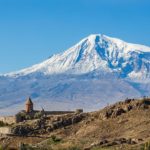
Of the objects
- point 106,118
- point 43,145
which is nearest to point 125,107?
point 106,118

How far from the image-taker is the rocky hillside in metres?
76.1

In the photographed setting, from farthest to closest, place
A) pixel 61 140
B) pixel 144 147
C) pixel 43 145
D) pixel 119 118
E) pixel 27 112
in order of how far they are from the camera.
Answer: pixel 27 112 → pixel 119 118 → pixel 61 140 → pixel 43 145 → pixel 144 147

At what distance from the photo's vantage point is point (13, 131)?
90250mm

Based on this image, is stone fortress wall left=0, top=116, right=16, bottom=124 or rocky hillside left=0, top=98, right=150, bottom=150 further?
stone fortress wall left=0, top=116, right=16, bottom=124

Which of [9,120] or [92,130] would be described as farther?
[9,120]

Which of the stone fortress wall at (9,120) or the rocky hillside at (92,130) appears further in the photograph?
the stone fortress wall at (9,120)

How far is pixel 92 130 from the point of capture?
86000 millimetres

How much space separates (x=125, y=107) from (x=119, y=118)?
300 cm

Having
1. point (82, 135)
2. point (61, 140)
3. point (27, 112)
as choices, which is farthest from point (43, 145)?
point (27, 112)

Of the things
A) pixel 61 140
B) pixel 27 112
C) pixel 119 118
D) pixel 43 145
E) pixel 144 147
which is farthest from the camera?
pixel 27 112

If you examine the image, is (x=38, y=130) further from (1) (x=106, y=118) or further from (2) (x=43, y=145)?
(2) (x=43, y=145)

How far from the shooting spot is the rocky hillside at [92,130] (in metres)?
76.1

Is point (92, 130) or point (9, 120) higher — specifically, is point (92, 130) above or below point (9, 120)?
below

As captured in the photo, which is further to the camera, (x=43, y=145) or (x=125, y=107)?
(x=125, y=107)
